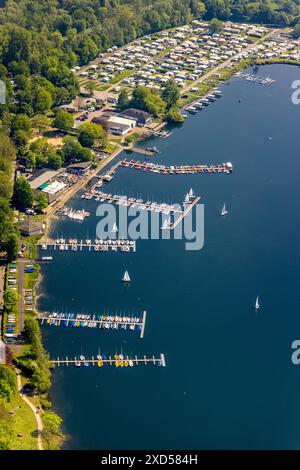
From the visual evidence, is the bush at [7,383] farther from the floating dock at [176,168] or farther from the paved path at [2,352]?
the floating dock at [176,168]

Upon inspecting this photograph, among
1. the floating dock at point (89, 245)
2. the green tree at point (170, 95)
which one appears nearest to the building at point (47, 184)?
the floating dock at point (89, 245)

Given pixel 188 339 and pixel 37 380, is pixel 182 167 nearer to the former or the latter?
pixel 188 339

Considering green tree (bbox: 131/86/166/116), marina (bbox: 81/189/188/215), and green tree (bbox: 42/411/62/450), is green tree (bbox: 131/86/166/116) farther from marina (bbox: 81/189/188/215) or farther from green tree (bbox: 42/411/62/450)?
green tree (bbox: 42/411/62/450)

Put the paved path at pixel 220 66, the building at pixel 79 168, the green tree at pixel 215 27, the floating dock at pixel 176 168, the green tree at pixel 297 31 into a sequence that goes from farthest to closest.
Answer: the green tree at pixel 297 31 → the green tree at pixel 215 27 → the paved path at pixel 220 66 → the floating dock at pixel 176 168 → the building at pixel 79 168

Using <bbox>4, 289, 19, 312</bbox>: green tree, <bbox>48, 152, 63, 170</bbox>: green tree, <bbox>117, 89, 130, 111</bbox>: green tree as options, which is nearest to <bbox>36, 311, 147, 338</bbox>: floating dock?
<bbox>4, 289, 19, 312</bbox>: green tree

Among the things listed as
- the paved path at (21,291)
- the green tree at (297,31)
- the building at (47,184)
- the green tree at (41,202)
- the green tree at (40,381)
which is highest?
the green tree at (297,31)
